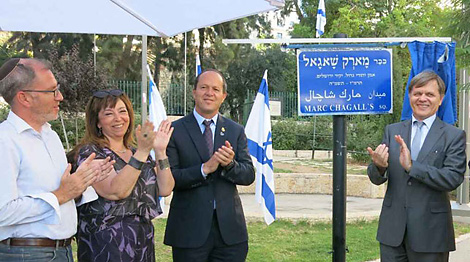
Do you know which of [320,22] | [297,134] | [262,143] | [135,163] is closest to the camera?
[135,163]

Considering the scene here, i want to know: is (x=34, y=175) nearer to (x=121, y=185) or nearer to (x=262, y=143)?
(x=121, y=185)

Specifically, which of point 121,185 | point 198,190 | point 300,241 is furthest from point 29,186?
point 300,241

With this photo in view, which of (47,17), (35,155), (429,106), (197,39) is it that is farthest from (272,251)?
(197,39)

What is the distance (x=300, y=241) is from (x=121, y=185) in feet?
16.7

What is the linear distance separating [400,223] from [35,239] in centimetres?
239

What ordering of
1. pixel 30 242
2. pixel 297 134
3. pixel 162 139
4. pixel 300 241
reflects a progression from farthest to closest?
pixel 297 134, pixel 300 241, pixel 162 139, pixel 30 242

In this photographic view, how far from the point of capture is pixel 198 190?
3.62 metres

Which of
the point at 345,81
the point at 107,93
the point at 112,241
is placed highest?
the point at 345,81

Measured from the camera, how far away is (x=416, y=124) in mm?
3721

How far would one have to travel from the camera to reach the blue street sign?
4.59 m

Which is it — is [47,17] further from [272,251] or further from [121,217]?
[272,251]

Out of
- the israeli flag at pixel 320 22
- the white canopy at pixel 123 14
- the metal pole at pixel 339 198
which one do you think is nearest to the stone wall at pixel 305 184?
the israeli flag at pixel 320 22

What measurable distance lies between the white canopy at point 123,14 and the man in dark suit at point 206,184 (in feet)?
1.54

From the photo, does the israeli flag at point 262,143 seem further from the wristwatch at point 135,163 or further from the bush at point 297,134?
the bush at point 297,134
